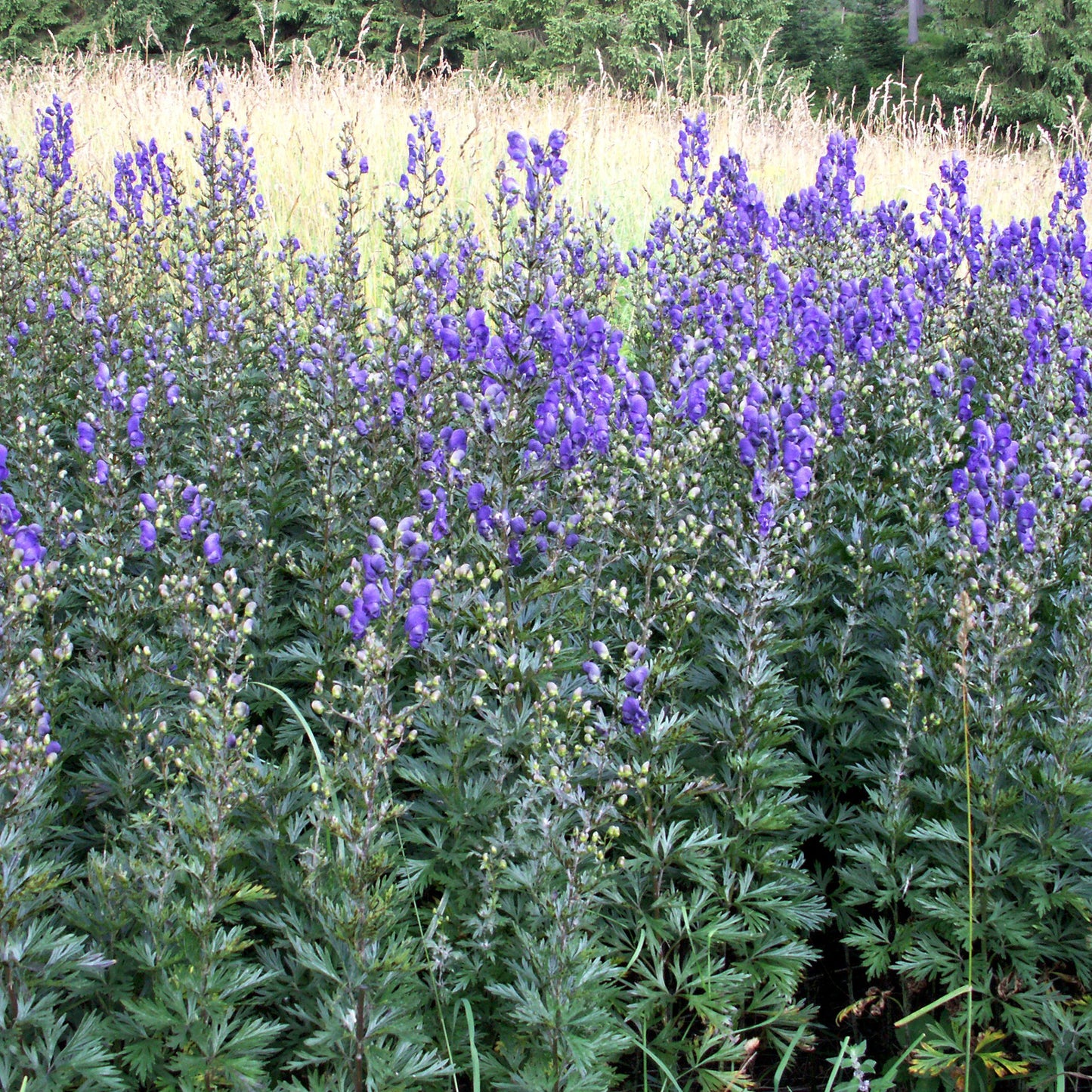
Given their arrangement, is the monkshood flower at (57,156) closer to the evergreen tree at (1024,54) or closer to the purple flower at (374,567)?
the purple flower at (374,567)

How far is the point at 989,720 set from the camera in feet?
10.1

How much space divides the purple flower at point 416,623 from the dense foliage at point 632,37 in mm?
17708

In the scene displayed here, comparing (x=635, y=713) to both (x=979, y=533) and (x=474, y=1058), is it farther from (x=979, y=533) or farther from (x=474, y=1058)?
(x=979, y=533)

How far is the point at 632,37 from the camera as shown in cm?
2000

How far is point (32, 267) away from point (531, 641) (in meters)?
4.01

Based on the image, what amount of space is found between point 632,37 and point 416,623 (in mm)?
20966

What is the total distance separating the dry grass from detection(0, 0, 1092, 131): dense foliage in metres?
5.81

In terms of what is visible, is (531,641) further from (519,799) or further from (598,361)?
(598,361)

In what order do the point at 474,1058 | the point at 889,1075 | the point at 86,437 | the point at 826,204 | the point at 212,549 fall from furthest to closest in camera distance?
the point at 826,204 < the point at 86,437 < the point at 212,549 < the point at 889,1075 < the point at 474,1058

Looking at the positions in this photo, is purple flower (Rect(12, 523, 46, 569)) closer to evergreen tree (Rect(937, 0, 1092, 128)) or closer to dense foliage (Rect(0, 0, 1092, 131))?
dense foliage (Rect(0, 0, 1092, 131))

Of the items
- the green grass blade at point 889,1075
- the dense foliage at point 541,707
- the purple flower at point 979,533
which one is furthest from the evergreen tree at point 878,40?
the green grass blade at point 889,1075

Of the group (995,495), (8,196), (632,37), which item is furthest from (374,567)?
(632,37)

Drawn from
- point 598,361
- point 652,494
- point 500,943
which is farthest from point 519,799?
point 598,361

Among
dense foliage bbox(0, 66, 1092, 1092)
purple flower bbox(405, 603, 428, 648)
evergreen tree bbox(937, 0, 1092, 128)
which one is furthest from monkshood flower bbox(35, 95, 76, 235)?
evergreen tree bbox(937, 0, 1092, 128)
